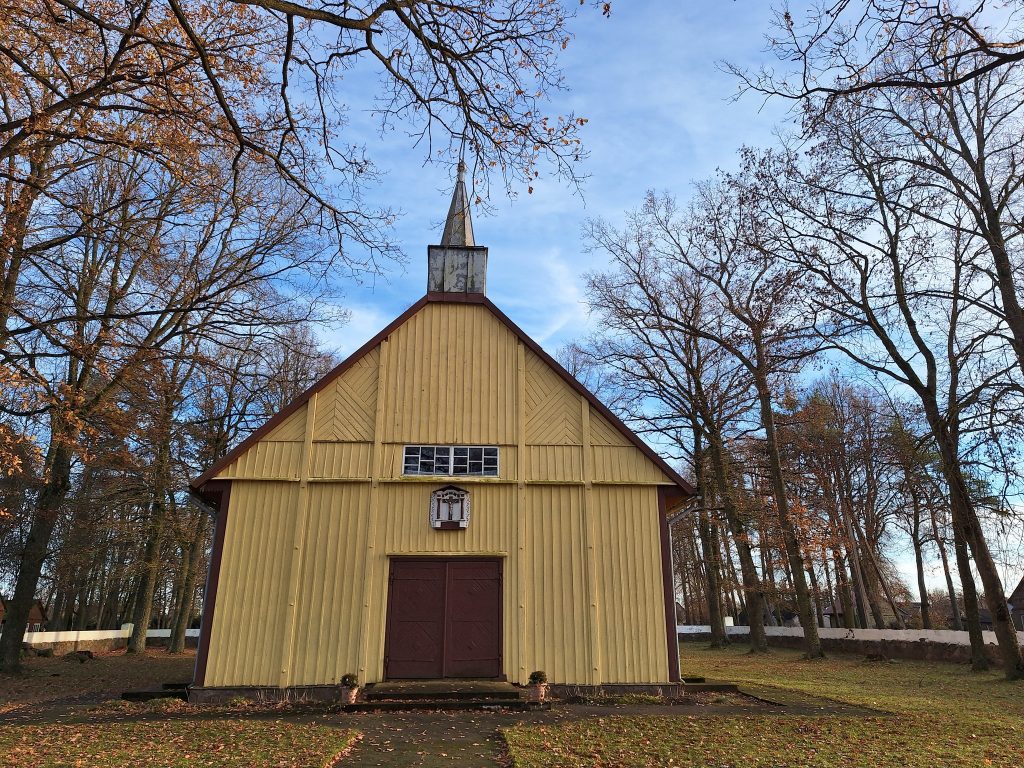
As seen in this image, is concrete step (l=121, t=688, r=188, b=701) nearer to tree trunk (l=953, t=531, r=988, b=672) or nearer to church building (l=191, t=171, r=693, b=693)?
church building (l=191, t=171, r=693, b=693)

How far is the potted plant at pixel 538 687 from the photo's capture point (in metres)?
11.4

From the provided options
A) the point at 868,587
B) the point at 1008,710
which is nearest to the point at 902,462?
the point at 1008,710

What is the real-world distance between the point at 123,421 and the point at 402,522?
19.9 feet

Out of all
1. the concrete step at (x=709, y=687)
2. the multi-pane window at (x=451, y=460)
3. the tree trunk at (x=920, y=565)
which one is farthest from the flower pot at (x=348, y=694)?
the tree trunk at (x=920, y=565)

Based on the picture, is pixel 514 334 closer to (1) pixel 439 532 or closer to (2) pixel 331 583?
(1) pixel 439 532

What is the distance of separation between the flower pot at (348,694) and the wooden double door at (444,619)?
1.07 metres

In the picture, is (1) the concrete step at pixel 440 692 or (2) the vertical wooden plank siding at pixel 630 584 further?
(2) the vertical wooden plank siding at pixel 630 584

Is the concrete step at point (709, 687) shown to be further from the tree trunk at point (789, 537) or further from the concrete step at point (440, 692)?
the tree trunk at point (789, 537)

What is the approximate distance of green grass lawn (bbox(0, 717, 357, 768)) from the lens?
24.1ft

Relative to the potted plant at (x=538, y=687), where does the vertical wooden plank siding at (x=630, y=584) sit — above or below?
above

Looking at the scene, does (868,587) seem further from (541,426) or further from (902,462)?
(541,426)

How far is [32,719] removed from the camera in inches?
397

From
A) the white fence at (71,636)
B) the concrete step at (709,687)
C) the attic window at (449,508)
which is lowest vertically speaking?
the concrete step at (709,687)

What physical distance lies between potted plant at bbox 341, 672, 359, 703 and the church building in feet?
2.13
